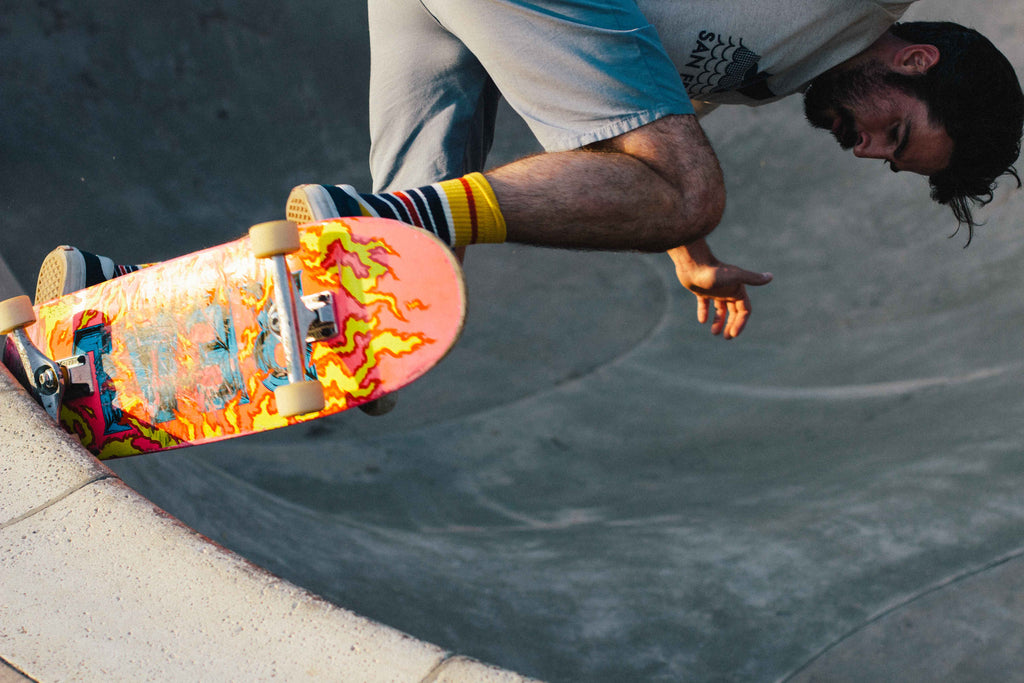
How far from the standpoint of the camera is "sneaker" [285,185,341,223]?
1711 millimetres

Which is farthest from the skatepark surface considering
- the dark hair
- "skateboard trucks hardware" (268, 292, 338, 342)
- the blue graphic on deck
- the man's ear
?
the man's ear

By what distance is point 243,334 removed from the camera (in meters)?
1.83

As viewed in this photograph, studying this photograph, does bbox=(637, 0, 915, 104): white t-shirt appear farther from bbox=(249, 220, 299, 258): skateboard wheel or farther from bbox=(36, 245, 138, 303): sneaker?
bbox=(36, 245, 138, 303): sneaker

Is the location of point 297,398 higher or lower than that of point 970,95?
lower

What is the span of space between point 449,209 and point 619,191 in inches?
15.7

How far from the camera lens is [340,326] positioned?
1.75 meters

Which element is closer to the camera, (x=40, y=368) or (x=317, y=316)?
(x=317, y=316)

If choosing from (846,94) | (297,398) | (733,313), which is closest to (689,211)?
(846,94)

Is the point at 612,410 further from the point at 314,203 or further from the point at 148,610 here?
the point at 148,610

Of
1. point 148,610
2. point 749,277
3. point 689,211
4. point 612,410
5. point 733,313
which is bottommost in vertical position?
point 612,410

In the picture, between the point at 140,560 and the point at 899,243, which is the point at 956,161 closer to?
the point at 899,243

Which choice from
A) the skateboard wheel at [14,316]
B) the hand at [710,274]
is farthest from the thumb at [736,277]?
the skateboard wheel at [14,316]

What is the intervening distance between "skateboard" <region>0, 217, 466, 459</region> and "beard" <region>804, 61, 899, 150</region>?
4.62 feet

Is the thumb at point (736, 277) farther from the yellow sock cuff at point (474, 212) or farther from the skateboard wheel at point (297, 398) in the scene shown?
the skateboard wheel at point (297, 398)
